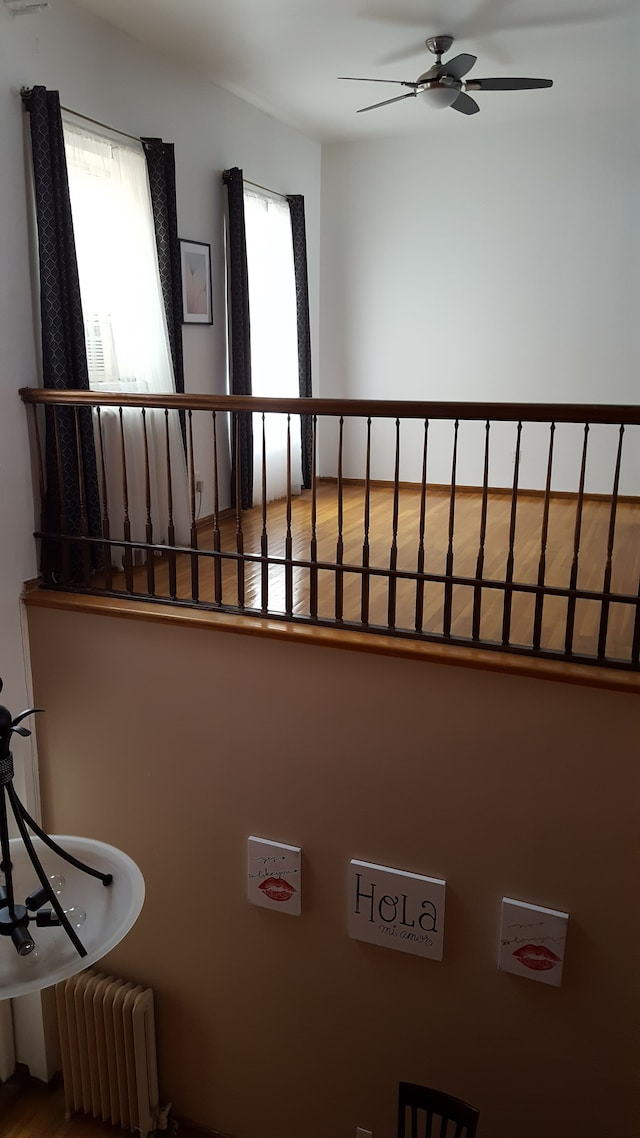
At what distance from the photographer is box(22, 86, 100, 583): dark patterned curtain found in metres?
3.61

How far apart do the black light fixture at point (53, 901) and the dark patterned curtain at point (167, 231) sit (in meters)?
3.53

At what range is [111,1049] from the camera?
4137 millimetres

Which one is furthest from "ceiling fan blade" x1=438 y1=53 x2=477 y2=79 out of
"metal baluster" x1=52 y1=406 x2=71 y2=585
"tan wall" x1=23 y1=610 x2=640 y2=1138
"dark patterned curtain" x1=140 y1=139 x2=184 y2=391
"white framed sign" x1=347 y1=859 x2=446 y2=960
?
"white framed sign" x1=347 y1=859 x2=446 y2=960

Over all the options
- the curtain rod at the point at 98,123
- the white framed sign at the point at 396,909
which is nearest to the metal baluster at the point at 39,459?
the curtain rod at the point at 98,123

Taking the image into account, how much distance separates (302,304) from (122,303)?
2.25 meters

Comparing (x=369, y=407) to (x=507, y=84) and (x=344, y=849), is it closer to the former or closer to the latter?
(x=344, y=849)

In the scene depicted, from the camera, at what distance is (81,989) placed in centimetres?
414

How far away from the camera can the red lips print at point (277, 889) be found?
3.69m

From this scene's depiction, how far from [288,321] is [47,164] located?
2853 millimetres

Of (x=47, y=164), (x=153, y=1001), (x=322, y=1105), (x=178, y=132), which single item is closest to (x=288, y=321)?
(x=178, y=132)

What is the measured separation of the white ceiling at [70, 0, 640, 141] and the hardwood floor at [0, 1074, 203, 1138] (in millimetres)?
5403

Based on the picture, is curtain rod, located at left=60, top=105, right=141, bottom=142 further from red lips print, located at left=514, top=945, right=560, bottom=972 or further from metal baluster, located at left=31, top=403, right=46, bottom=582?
red lips print, located at left=514, top=945, right=560, bottom=972

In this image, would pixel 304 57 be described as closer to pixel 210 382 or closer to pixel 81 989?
pixel 210 382

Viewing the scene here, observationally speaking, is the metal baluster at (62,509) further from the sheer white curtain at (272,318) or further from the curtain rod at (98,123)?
the sheer white curtain at (272,318)
